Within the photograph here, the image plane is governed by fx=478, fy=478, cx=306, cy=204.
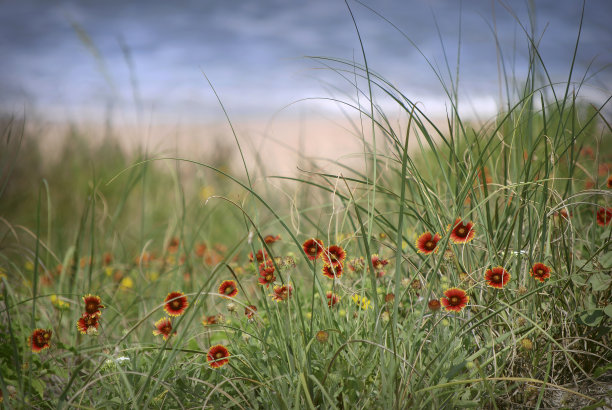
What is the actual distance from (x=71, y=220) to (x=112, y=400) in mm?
2730

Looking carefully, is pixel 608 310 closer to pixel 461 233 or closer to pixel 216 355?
pixel 461 233

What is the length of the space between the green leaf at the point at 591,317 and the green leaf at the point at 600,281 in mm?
62

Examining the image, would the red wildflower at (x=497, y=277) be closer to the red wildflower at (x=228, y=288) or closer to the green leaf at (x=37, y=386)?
the red wildflower at (x=228, y=288)

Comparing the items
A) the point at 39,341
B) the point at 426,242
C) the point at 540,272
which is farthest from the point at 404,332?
the point at 39,341

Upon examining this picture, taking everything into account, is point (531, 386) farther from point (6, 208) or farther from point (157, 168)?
point (157, 168)

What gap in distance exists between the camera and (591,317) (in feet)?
4.25

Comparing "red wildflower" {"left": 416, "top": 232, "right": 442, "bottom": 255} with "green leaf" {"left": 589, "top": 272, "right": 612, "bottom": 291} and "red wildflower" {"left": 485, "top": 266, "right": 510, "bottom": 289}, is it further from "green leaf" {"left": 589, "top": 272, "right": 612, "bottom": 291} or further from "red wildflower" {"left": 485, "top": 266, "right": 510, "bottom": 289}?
"green leaf" {"left": 589, "top": 272, "right": 612, "bottom": 291}

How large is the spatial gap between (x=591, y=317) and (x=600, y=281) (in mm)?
103

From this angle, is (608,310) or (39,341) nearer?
(608,310)

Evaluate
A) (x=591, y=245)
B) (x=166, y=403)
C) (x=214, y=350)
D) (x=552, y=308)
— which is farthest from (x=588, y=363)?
(x=166, y=403)

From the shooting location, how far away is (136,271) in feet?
8.19

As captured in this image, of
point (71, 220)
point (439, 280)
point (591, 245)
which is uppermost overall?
point (591, 245)

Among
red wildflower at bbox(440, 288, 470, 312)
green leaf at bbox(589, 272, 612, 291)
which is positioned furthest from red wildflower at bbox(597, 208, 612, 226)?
red wildflower at bbox(440, 288, 470, 312)

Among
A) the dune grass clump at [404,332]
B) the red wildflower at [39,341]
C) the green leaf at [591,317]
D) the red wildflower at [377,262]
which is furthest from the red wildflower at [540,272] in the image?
the red wildflower at [39,341]
